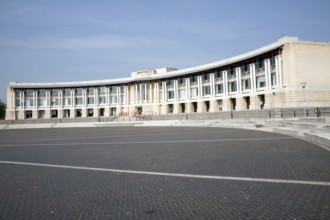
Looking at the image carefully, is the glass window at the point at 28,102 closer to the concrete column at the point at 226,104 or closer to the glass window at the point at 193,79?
the glass window at the point at 193,79

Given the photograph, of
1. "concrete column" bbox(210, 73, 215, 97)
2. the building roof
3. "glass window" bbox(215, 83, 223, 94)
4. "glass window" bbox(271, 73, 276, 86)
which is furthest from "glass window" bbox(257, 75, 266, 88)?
"concrete column" bbox(210, 73, 215, 97)

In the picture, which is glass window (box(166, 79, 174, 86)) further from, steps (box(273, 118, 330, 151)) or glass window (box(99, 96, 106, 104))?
steps (box(273, 118, 330, 151))

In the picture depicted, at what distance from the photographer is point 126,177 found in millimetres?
8164

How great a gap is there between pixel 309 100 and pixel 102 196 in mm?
42846

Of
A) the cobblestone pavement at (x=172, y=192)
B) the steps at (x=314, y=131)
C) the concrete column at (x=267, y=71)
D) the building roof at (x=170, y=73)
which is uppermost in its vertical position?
the building roof at (x=170, y=73)

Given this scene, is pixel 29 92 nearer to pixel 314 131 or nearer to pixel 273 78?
pixel 273 78

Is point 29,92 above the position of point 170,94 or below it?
above

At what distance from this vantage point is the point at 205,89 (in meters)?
64.9

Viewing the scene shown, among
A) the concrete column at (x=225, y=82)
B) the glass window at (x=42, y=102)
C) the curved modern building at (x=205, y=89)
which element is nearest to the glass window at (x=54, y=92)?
the curved modern building at (x=205, y=89)

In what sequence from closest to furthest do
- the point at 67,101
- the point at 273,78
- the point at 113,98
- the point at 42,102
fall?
1. the point at 273,78
2. the point at 113,98
3. the point at 42,102
4. the point at 67,101

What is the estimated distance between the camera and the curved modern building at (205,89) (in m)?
42.7

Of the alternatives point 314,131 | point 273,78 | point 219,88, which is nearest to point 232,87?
point 219,88

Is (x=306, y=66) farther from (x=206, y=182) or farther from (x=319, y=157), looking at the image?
(x=206, y=182)

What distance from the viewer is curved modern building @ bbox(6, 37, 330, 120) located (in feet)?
140
